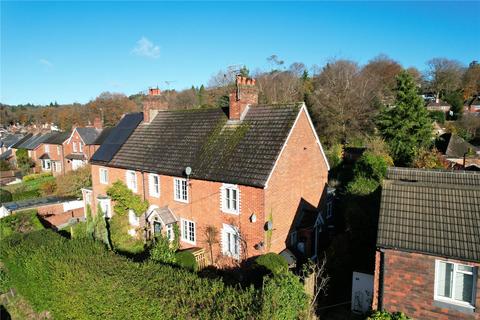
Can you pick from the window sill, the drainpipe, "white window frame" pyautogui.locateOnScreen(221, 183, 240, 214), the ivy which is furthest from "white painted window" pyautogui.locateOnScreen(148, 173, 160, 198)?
the window sill

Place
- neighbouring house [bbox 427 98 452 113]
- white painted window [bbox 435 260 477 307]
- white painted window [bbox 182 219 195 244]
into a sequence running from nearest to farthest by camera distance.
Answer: white painted window [bbox 435 260 477 307]
white painted window [bbox 182 219 195 244]
neighbouring house [bbox 427 98 452 113]

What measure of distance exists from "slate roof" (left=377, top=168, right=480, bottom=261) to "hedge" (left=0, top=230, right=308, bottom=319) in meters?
3.94

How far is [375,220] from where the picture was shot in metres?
17.6

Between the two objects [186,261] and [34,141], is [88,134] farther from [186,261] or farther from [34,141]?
[186,261]

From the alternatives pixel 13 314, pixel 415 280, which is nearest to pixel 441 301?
pixel 415 280

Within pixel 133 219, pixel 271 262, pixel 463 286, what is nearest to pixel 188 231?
pixel 133 219

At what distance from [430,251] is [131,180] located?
1997 cm

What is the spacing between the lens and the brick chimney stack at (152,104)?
26578 mm

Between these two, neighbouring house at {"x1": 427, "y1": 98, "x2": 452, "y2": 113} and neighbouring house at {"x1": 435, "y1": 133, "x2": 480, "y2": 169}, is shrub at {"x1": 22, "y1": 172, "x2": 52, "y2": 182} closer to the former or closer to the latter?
neighbouring house at {"x1": 435, "y1": 133, "x2": 480, "y2": 169}

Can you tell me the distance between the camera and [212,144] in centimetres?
2027

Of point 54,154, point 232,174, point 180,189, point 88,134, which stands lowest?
point 54,154

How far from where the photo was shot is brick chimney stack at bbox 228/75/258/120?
66.0 feet

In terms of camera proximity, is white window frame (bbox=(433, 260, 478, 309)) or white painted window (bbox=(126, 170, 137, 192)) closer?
white window frame (bbox=(433, 260, 478, 309))

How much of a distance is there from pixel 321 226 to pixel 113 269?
515 inches
